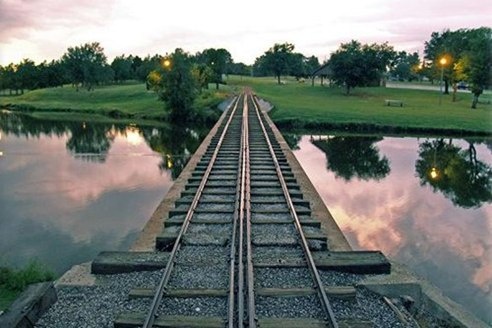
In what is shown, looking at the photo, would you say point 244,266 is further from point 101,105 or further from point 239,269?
point 101,105

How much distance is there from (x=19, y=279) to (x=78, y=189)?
975 cm

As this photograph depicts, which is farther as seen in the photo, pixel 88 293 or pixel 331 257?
pixel 331 257

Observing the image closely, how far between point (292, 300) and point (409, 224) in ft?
33.4

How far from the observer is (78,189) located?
20141 mm

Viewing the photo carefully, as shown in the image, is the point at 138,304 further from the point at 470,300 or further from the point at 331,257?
the point at 470,300

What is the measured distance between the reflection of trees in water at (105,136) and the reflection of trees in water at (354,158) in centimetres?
881

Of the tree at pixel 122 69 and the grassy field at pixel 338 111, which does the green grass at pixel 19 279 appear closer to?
the grassy field at pixel 338 111

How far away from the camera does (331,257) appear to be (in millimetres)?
8586

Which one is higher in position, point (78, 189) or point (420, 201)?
point (78, 189)

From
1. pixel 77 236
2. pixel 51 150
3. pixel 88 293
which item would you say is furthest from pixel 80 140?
pixel 88 293

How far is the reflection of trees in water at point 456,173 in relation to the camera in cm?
1988

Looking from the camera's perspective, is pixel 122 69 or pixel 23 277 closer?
pixel 23 277

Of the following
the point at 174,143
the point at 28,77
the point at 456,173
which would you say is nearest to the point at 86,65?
the point at 28,77

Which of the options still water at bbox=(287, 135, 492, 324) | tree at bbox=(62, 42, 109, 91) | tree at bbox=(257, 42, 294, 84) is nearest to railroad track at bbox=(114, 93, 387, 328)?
still water at bbox=(287, 135, 492, 324)
